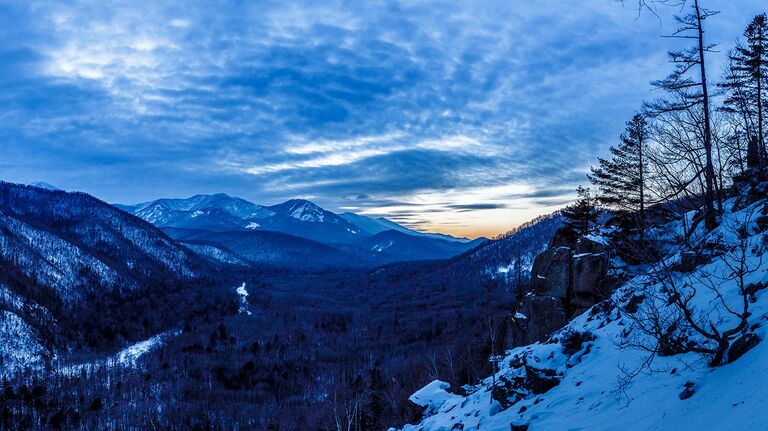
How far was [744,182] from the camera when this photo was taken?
2325 centimetres

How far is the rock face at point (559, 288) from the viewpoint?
2972cm

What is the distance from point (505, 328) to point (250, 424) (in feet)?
326

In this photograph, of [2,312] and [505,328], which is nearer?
[505,328]

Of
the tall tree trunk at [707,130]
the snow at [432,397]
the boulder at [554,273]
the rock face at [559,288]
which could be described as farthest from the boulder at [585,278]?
the snow at [432,397]

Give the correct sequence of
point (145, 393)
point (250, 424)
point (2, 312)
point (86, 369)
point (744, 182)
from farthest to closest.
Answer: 1. point (2, 312)
2. point (86, 369)
3. point (145, 393)
4. point (250, 424)
5. point (744, 182)

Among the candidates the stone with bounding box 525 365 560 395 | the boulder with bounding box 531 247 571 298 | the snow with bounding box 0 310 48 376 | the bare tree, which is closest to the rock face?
the boulder with bounding box 531 247 571 298

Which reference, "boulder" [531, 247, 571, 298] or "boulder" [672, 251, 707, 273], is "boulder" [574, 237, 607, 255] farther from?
"boulder" [672, 251, 707, 273]

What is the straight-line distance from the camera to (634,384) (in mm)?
10109

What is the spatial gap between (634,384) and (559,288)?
24.4 metres

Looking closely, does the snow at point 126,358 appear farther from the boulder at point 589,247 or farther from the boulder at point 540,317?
the boulder at point 589,247

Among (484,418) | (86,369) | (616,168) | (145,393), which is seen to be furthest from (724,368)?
(86,369)

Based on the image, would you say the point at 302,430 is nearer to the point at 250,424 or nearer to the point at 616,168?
the point at 250,424

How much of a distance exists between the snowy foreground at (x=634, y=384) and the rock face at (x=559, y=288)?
36.8ft

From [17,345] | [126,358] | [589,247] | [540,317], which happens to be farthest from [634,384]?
[17,345]
